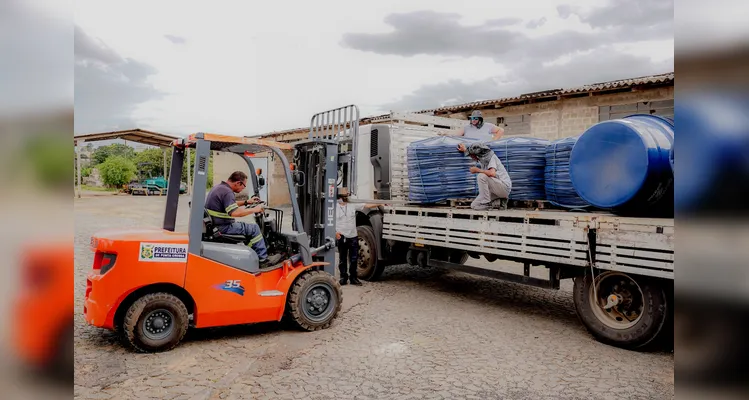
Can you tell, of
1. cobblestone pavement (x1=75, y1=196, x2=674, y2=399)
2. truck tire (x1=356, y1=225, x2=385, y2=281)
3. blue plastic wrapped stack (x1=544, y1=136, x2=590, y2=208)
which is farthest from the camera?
truck tire (x1=356, y1=225, x2=385, y2=281)

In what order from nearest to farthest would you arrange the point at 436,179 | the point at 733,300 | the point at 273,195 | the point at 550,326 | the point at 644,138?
the point at 733,300
the point at 644,138
the point at 550,326
the point at 436,179
the point at 273,195

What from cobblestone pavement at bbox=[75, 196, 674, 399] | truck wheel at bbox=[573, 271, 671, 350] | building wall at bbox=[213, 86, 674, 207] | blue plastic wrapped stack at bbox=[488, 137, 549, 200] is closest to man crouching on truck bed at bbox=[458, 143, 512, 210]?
blue plastic wrapped stack at bbox=[488, 137, 549, 200]

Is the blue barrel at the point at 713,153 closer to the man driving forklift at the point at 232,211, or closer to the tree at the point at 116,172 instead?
the man driving forklift at the point at 232,211

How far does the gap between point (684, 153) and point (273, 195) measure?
24.8 meters

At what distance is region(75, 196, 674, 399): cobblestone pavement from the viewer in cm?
436

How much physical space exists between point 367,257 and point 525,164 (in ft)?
10.8

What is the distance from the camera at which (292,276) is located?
5.95m

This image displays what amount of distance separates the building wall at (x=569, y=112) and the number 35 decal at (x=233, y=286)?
11.3 metres

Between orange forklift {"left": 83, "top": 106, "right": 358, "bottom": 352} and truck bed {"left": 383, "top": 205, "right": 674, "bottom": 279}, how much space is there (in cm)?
205

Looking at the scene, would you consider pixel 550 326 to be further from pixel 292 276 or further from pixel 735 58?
pixel 735 58

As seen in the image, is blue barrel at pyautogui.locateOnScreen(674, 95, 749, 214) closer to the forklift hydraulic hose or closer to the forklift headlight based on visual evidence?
the forklift headlight

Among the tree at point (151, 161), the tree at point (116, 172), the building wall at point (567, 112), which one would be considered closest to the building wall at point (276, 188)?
the building wall at point (567, 112)

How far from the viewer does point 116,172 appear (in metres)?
44.2

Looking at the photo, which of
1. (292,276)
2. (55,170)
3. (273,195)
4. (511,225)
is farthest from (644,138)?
(273,195)
